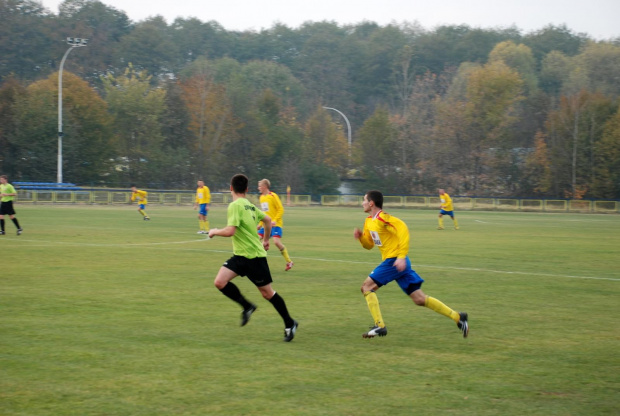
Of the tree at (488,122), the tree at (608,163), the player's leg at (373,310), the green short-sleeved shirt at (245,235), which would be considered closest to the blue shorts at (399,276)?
the player's leg at (373,310)

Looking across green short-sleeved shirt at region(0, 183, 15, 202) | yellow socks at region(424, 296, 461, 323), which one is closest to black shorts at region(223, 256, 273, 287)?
yellow socks at region(424, 296, 461, 323)

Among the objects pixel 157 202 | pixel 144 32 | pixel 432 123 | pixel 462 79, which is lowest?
pixel 157 202

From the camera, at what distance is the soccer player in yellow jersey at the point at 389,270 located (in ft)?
29.4

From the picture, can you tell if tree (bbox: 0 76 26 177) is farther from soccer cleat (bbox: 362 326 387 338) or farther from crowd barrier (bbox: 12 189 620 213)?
soccer cleat (bbox: 362 326 387 338)

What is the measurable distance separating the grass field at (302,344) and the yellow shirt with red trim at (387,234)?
1140 mm

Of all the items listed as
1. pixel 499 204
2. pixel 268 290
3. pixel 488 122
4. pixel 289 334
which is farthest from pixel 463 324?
pixel 488 122

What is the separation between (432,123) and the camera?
278ft

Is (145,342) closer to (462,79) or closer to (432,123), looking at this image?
(432,123)

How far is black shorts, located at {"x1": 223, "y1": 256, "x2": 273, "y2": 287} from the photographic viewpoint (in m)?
8.88

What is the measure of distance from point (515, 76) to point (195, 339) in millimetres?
73986

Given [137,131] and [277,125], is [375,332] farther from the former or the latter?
[277,125]

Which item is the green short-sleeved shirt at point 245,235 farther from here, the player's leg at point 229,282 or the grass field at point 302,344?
the grass field at point 302,344

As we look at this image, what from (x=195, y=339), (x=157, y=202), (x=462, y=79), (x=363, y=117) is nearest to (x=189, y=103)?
(x=157, y=202)

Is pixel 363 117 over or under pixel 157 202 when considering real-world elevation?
over
